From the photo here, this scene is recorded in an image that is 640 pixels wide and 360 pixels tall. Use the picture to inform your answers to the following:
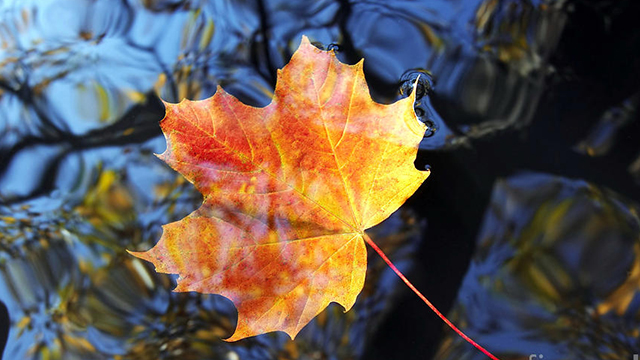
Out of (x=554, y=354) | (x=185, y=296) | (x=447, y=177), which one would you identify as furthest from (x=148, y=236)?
(x=554, y=354)

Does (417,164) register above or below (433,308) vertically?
above

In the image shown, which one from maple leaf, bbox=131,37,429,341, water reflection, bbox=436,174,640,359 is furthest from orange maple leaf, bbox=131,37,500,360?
water reflection, bbox=436,174,640,359

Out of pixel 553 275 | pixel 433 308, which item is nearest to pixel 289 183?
pixel 433 308

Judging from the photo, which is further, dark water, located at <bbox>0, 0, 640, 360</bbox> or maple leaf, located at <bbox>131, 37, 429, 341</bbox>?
dark water, located at <bbox>0, 0, 640, 360</bbox>

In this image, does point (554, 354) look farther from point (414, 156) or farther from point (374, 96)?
point (374, 96)

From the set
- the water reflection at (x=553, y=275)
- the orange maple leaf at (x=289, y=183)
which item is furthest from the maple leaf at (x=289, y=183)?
the water reflection at (x=553, y=275)

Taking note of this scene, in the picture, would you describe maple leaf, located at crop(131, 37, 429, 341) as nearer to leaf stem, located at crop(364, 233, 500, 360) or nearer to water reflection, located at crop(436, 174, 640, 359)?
leaf stem, located at crop(364, 233, 500, 360)

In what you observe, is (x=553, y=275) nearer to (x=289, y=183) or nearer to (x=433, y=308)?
(x=433, y=308)
